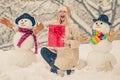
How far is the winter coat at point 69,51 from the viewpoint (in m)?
1.45

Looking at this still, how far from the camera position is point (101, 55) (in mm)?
1472

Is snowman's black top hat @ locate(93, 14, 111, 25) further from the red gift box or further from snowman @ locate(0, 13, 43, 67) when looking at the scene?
snowman @ locate(0, 13, 43, 67)

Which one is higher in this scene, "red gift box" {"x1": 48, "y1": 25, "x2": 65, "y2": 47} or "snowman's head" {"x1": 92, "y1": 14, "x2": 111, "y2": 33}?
"snowman's head" {"x1": 92, "y1": 14, "x2": 111, "y2": 33}

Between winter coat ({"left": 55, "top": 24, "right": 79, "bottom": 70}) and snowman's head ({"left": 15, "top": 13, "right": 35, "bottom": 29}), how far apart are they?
0.14 metres

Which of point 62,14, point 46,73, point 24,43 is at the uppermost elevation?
point 62,14

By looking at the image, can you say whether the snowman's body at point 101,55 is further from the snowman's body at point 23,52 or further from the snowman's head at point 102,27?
the snowman's body at point 23,52

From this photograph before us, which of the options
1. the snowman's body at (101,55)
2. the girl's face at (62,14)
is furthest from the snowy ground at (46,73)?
the girl's face at (62,14)

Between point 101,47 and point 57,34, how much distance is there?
0.17 m

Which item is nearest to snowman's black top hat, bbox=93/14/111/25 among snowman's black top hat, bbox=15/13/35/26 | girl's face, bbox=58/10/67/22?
girl's face, bbox=58/10/67/22

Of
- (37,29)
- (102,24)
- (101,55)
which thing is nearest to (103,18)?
(102,24)

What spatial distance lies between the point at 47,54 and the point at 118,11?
1.09ft

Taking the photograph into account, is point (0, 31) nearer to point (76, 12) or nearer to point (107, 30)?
point (76, 12)

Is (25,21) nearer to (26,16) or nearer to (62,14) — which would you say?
(26,16)

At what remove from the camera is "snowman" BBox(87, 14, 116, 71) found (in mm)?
1460
